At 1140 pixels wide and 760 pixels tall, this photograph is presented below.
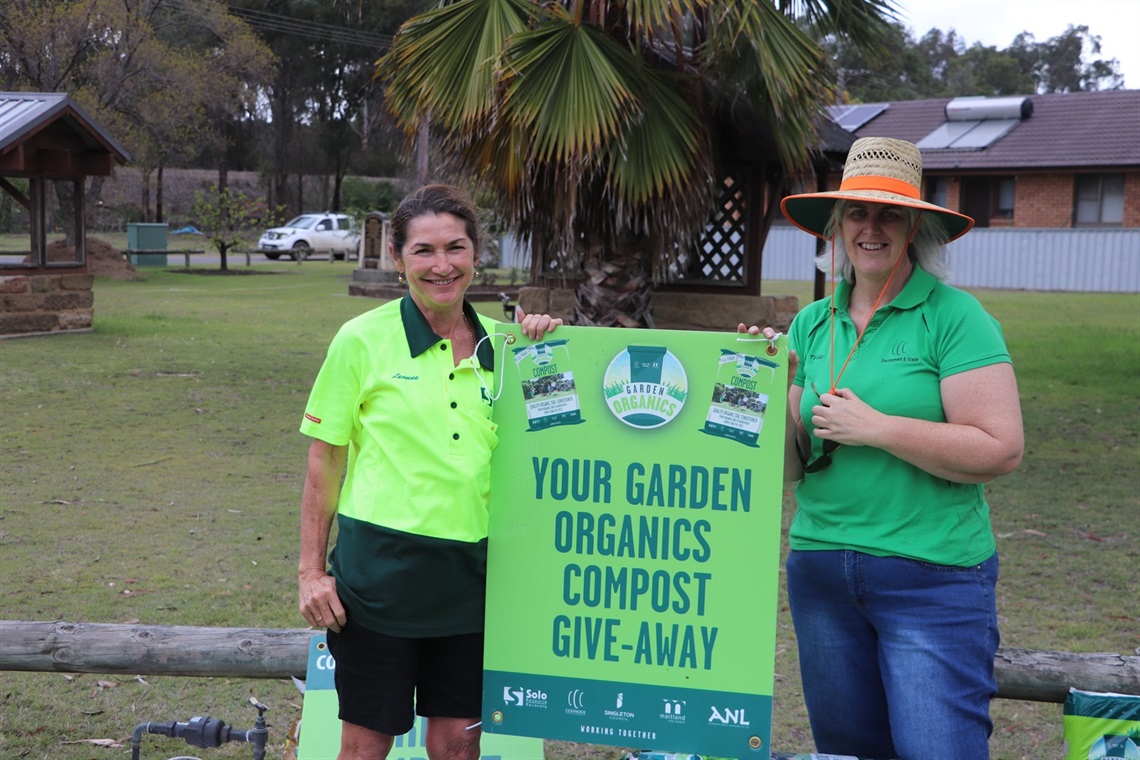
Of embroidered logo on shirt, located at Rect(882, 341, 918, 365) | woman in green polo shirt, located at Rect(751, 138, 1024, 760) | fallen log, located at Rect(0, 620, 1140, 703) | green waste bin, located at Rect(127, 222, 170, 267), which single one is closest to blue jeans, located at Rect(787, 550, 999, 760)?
woman in green polo shirt, located at Rect(751, 138, 1024, 760)

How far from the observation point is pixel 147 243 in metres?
31.8

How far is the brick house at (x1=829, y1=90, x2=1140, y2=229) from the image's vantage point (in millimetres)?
29281

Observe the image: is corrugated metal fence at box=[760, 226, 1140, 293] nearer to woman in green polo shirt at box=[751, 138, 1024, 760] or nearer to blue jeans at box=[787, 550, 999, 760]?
woman in green polo shirt at box=[751, 138, 1024, 760]

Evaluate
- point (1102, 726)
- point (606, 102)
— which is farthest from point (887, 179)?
point (606, 102)

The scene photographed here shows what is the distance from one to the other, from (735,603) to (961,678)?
1.78ft

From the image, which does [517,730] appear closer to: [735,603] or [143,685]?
[735,603]

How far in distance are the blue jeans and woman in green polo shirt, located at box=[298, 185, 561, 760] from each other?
861mm

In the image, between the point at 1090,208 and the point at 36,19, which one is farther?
the point at 1090,208

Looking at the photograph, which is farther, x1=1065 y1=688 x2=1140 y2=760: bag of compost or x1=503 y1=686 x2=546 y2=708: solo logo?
x1=1065 y1=688 x2=1140 y2=760: bag of compost

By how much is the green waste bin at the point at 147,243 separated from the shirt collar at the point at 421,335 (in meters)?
30.3

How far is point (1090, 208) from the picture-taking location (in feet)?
98.3

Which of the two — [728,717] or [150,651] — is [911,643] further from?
[150,651]

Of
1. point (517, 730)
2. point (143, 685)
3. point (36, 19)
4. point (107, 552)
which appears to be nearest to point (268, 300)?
point (36, 19)

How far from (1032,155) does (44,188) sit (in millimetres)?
24355
